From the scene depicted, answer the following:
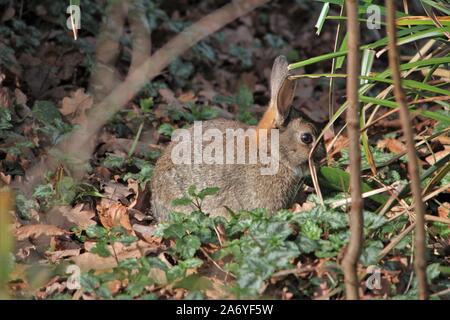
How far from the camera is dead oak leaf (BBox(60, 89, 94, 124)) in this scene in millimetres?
6055

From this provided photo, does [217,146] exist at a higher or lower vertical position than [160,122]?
lower

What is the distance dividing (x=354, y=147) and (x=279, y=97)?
5.08ft

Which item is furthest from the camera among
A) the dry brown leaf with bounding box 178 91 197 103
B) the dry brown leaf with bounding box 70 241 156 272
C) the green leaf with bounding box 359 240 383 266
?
the dry brown leaf with bounding box 178 91 197 103

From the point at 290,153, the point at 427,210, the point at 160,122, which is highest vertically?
the point at 160,122

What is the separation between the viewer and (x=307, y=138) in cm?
498

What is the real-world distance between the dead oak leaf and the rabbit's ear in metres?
1.72

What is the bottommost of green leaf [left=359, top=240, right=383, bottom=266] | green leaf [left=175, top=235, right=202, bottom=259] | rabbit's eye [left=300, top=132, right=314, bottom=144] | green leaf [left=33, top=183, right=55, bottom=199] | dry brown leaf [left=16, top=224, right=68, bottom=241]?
green leaf [left=359, top=240, right=383, bottom=266]

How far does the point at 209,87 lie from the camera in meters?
7.49

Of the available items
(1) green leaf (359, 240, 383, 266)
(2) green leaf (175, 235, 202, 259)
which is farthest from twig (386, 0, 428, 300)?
(2) green leaf (175, 235, 202, 259)

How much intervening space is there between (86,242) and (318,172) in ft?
4.95

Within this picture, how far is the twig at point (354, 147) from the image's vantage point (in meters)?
3.26

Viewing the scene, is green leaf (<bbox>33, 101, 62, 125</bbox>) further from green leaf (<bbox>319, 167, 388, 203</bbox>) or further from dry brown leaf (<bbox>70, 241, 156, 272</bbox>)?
green leaf (<bbox>319, 167, 388, 203</bbox>)
